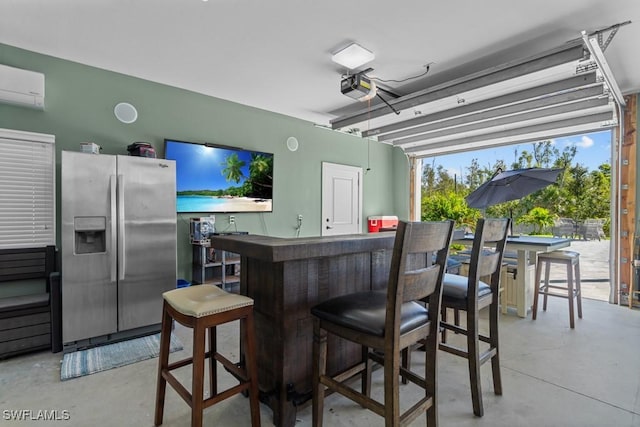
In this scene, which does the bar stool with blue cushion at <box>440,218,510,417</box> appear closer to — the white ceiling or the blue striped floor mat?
the white ceiling

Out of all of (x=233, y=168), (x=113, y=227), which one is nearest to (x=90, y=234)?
(x=113, y=227)

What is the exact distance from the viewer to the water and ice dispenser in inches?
110

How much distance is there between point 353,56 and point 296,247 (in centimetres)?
242

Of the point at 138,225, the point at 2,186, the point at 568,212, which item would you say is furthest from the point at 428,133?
the point at 2,186

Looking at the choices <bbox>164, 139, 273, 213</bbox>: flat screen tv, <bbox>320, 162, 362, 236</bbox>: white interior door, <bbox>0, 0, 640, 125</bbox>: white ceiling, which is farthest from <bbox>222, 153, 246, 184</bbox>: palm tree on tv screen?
<bbox>320, 162, 362, 236</bbox>: white interior door

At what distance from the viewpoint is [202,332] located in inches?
57.4

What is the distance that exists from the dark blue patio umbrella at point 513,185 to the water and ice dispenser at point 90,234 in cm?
431

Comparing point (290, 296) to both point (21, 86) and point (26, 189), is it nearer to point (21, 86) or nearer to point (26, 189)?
point (26, 189)

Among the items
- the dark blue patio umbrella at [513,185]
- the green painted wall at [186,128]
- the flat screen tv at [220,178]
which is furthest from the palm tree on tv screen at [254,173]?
the dark blue patio umbrella at [513,185]

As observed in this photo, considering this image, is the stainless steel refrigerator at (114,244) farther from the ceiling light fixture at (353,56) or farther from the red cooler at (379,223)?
the red cooler at (379,223)

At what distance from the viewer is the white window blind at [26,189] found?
2.87 metres

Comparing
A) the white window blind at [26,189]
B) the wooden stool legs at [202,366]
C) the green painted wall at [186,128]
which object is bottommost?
the wooden stool legs at [202,366]

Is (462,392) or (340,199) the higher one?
(340,199)

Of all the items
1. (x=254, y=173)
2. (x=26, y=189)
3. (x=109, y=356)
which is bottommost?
(x=109, y=356)
